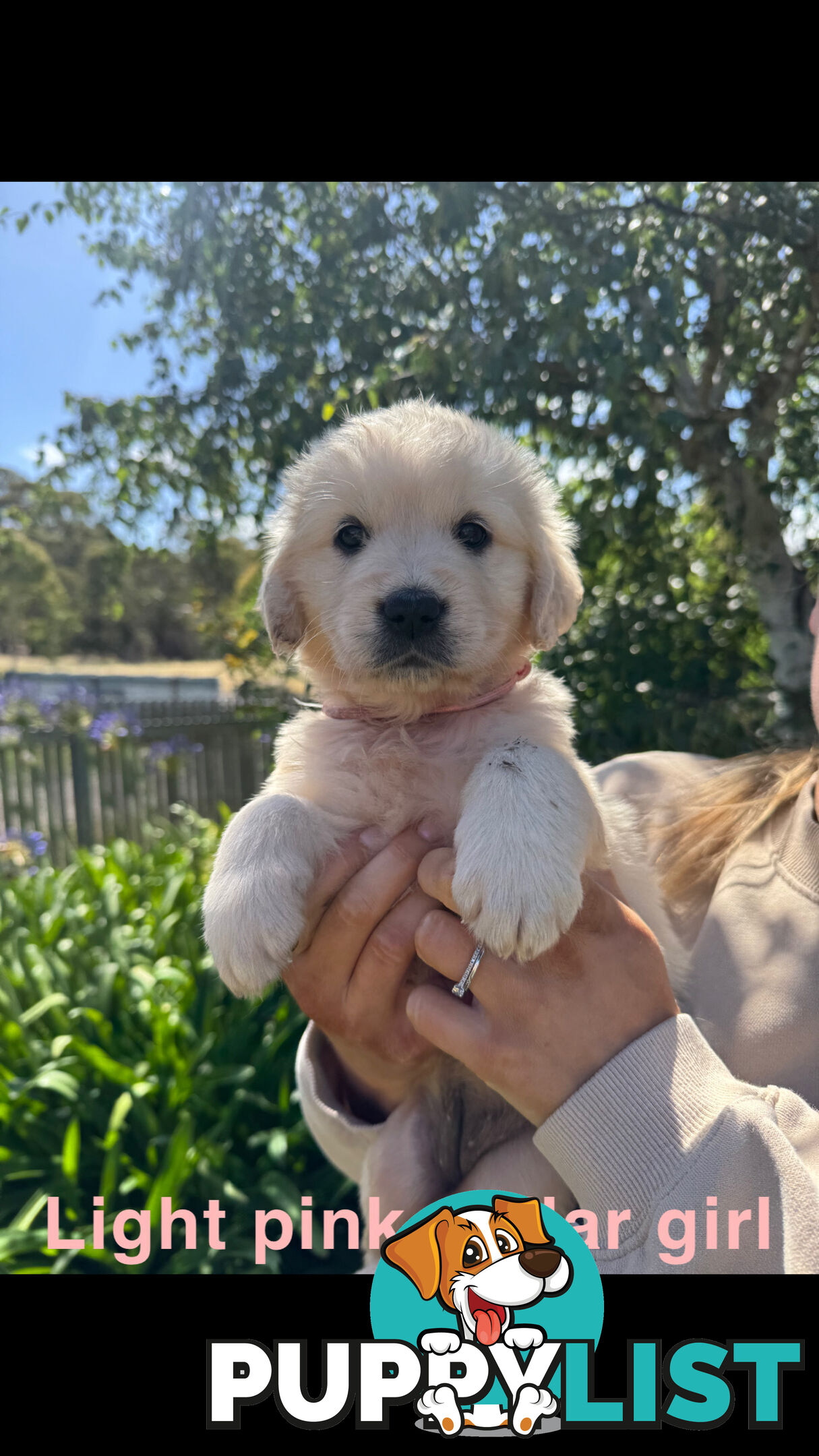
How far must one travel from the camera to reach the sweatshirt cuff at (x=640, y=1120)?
1490 mm

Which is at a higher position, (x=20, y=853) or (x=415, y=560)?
(x=415, y=560)

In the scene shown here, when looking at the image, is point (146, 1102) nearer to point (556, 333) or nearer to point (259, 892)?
point (259, 892)

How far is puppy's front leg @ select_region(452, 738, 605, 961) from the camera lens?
147 centimetres

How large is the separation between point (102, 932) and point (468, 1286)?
383 centimetres

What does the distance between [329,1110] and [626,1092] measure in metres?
0.78

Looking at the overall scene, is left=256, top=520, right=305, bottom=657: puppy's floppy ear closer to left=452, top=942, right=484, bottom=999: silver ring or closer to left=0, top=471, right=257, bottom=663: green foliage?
left=452, top=942, right=484, bottom=999: silver ring

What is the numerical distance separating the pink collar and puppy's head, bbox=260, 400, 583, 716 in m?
0.03

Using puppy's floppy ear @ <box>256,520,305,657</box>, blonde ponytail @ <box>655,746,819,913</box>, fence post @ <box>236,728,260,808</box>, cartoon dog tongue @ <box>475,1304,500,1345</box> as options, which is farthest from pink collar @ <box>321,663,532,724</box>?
fence post @ <box>236,728,260,808</box>

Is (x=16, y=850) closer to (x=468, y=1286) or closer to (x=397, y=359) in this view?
(x=397, y=359)

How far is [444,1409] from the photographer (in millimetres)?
1348

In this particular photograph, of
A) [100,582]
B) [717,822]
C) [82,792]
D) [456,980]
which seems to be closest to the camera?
[456,980]

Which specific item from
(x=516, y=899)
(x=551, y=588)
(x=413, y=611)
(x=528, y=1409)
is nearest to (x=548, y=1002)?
(x=516, y=899)

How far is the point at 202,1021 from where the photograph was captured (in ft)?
12.8
